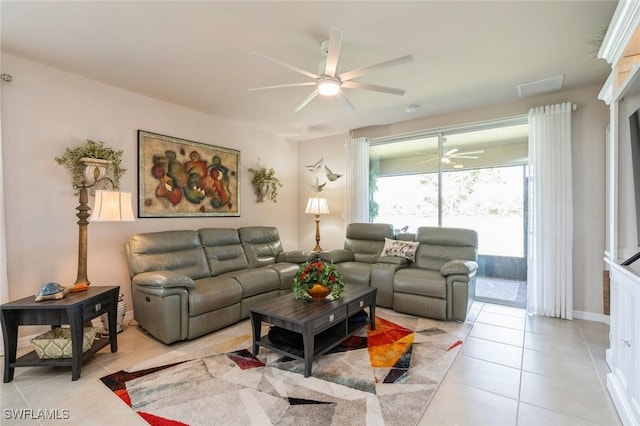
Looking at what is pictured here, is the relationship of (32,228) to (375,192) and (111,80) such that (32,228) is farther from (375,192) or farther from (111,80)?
(375,192)

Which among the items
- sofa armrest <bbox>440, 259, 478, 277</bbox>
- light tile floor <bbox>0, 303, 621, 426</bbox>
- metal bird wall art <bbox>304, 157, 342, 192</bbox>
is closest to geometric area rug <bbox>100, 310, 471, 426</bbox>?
light tile floor <bbox>0, 303, 621, 426</bbox>

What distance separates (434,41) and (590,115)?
2439 millimetres

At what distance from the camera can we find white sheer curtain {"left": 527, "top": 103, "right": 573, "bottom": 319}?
3568 mm

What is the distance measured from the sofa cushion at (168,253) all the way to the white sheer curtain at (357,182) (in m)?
2.56

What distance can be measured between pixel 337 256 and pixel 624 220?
3.12 metres

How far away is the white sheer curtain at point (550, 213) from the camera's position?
3.57 metres

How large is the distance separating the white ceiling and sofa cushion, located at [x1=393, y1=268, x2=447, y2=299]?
2.22m

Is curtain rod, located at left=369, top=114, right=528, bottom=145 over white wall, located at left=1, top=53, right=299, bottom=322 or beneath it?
over

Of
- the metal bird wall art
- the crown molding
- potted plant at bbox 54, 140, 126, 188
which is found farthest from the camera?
the metal bird wall art

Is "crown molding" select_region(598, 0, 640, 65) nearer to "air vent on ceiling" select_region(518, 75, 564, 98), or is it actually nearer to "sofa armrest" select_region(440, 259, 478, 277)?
"air vent on ceiling" select_region(518, 75, 564, 98)

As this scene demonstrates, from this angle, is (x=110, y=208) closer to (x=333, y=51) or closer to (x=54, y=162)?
(x=54, y=162)

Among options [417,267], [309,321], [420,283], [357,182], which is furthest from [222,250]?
[417,267]

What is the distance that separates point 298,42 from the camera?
8.32 feet

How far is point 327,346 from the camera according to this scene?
2.56 m
